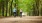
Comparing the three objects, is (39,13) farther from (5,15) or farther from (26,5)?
(5,15)

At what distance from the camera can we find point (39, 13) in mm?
1206

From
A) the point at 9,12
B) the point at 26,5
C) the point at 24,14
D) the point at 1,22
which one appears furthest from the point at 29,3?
the point at 1,22

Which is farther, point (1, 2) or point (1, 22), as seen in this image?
point (1, 2)


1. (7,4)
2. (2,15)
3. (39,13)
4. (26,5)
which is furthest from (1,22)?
(39,13)

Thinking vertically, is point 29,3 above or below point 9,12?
above

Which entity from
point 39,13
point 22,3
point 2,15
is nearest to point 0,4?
point 2,15

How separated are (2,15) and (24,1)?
13.2 inches

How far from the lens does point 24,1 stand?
122 centimetres

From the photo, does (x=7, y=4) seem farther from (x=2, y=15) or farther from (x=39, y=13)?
(x=39, y=13)

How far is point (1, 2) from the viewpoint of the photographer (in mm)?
1221

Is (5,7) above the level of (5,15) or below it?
above

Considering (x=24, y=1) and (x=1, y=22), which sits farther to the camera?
(x=24, y=1)

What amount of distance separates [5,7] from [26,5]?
10.8 inches

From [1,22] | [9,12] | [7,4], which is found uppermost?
[7,4]
